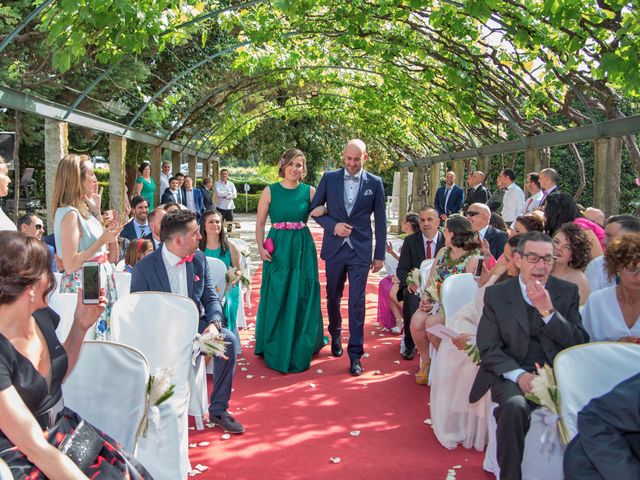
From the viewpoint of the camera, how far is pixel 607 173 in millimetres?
8461

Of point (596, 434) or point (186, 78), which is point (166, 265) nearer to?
point (596, 434)

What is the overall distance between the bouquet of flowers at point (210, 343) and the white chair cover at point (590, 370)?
6.75 ft

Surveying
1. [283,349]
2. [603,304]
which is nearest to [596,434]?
[603,304]

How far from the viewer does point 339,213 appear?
6.20 metres

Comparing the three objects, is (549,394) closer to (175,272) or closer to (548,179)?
(175,272)

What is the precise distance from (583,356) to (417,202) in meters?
22.5

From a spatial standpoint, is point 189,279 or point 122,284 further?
point 122,284

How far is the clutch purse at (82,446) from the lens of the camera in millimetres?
2330

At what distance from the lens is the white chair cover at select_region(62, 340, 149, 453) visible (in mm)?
2959

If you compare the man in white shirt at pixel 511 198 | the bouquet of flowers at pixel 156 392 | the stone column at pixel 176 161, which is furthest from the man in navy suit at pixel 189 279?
the stone column at pixel 176 161

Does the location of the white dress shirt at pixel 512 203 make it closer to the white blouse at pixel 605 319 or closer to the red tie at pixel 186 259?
the white blouse at pixel 605 319

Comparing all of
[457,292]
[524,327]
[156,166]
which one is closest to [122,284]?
[457,292]

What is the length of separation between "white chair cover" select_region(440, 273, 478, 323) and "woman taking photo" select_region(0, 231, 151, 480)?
2.70 metres

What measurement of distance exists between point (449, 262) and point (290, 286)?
5.39 ft
